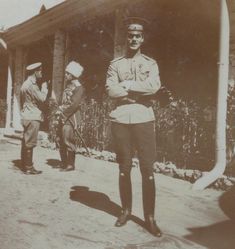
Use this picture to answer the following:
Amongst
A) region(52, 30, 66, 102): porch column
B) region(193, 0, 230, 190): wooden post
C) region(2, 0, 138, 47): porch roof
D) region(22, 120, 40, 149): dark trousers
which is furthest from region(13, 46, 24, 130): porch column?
region(193, 0, 230, 190): wooden post

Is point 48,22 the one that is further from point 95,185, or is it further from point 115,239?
point 115,239

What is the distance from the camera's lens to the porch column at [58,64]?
12156mm

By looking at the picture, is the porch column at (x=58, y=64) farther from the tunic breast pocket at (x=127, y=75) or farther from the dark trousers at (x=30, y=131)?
the tunic breast pocket at (x=127, y=75)

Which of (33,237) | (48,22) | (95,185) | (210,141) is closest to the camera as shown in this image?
(33,237)

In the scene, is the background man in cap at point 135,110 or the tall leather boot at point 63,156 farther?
the tall leather boot at point 63,156

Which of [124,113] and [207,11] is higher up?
[207,11]

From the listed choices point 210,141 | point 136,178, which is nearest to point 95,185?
point 136,178

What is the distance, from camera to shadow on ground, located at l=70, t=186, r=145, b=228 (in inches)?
181

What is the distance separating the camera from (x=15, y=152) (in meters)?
9.91

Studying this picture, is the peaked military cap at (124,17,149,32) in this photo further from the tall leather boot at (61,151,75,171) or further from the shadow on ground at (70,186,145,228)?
the tall leather boot at (61,151,75,171)

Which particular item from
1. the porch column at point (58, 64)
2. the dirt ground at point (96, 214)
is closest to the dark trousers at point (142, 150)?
the dirt ground at point (96, 214)

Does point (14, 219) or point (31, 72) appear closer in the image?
point (14, 219)

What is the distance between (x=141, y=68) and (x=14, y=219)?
190 cm

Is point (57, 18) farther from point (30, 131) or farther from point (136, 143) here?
point (136, 143)
